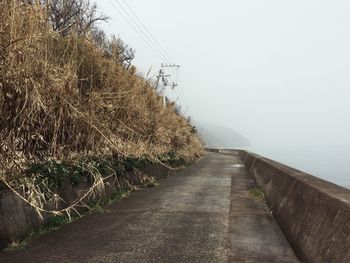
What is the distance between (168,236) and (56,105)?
2.90 m

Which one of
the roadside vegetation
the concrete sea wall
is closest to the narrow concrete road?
the concrete sea wall

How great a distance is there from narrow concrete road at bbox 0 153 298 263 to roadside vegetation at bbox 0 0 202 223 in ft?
1.72

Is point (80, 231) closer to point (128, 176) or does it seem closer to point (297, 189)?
point (297, 189)

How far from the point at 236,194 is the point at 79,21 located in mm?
5445

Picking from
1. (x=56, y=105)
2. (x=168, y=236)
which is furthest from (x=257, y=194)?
(x=56, y=105)

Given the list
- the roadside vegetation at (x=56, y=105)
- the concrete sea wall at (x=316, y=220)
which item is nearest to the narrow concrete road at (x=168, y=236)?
the concrete sea wall at (x=316, y=220)

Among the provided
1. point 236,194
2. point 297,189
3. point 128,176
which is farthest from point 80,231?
point 236,194

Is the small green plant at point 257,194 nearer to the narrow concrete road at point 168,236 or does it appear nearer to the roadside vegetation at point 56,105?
the narrow concrete road at point 168,236

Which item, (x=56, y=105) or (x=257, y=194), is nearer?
(x=56, y=105)

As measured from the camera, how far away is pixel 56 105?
7059mm

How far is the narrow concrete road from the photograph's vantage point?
4.97 metres

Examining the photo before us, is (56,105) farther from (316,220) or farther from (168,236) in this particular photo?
(316,220)

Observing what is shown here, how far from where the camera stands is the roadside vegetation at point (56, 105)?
5891mm

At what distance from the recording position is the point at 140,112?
11.5 meters
